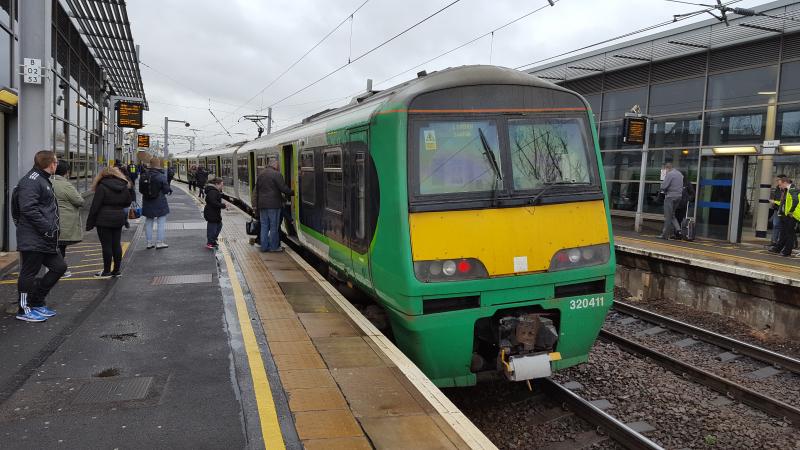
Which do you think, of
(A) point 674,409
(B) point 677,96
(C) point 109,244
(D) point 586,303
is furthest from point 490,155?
(B) point 677,96

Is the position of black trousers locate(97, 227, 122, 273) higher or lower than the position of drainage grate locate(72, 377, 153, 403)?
higher

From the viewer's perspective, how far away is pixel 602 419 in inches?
204

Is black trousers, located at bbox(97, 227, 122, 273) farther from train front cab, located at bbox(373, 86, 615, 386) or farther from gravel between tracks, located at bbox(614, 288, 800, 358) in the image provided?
gravel between tracks, located at bbox(614, 288, 800, 358)

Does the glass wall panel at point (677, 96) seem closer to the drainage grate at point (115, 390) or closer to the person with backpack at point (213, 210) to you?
the person with backpack at point (213, 210)

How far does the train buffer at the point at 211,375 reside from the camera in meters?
3.65

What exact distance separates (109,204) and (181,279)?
138 cm

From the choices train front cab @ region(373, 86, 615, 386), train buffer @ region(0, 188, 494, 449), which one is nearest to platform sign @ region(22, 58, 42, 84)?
train buffer @ region(0, 188, 494, 449)

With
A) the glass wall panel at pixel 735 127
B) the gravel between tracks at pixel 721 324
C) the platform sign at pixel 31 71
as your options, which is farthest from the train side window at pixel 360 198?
the glass wall panel at pixel 735 127

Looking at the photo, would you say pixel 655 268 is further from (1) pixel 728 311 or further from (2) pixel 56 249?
(2) pixel 56 249

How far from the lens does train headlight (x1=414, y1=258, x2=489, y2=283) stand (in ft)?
15.9

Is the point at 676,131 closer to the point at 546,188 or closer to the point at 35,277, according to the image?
the point at 546,188

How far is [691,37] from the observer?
15.7m

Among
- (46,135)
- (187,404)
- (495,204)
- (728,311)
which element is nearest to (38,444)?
(187,404)

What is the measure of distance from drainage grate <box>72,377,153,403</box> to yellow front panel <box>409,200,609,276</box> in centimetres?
229
